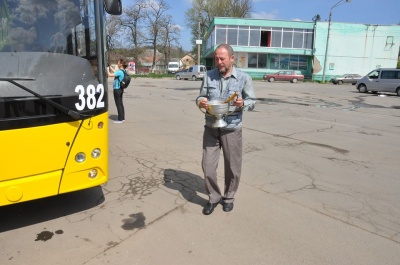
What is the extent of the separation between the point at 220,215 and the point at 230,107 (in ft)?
4.19

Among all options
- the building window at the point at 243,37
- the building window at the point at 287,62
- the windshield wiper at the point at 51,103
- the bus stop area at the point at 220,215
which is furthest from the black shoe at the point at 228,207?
the building window at the point at 287,62

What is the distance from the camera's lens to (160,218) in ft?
11.8

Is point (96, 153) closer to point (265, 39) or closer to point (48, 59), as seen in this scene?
point (48, 59)

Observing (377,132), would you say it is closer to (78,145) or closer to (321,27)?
(78,145)

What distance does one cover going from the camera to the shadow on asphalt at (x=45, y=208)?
3499 mm

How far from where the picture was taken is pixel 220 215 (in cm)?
370

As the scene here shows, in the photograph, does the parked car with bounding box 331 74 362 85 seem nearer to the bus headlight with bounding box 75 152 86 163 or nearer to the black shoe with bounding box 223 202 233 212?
the black shoe with bounding box 223 202 233 212

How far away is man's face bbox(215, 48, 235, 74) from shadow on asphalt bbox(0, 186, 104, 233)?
7.25ft

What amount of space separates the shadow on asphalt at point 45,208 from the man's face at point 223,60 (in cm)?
221

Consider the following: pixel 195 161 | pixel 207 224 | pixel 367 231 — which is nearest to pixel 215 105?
pixel 207 224

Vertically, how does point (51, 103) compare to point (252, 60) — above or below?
below

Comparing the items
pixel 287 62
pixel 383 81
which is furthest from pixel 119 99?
pixel 287 62

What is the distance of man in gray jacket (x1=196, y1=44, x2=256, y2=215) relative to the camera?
3.37 m

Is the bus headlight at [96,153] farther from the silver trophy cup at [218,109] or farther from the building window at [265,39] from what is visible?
the building window at [265,39]
